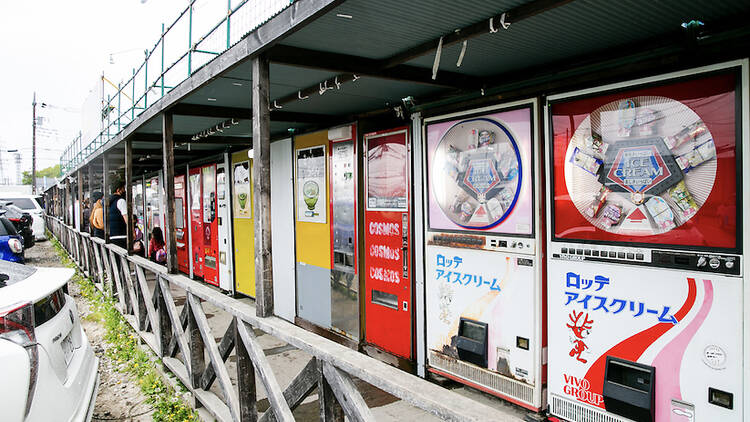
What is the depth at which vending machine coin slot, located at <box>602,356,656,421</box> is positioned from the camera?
8.96ft

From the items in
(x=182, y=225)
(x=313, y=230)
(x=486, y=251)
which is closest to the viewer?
(x=486, y=251)

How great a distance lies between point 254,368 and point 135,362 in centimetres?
307

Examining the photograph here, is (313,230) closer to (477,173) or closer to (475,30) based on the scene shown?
(477,173)

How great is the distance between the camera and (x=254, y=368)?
3.02m

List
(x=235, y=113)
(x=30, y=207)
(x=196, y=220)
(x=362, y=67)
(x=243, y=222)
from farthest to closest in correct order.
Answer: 1. (x=30, y=207)
2. (x=196, y=220)
3. (x=243, y=222)
4. (x=235, y=113)
5. (x=362, y=67)

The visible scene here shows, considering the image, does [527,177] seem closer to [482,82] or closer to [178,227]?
[482,82]

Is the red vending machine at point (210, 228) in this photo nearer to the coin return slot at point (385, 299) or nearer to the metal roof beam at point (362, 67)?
the coin return slot at point (385, 299)

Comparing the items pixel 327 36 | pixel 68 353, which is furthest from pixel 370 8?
pixel 68 353

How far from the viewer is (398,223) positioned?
4.55 metres

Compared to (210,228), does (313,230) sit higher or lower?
higher

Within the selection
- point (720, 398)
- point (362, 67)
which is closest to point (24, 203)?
point (362, 67)

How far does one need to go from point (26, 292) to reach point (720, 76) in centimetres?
450

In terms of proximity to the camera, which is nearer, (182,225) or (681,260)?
(681,260)

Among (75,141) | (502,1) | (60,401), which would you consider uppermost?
(75,141)
